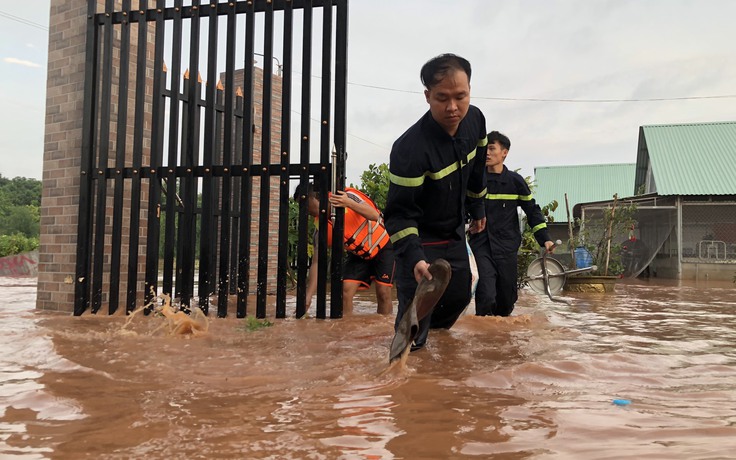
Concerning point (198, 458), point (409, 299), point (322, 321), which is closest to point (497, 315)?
point (322, 321)

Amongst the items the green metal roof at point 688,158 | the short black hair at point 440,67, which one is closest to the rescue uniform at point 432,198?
the short black hair at point 440,67

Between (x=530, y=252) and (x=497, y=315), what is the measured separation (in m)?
5.00

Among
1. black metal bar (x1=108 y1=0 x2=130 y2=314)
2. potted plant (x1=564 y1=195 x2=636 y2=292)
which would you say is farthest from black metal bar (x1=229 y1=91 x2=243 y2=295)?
potted plant (x1=564 y1=195 x2=636 y2=292)

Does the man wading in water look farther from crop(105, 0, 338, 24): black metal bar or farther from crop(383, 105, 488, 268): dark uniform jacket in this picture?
crop(105, 0, 338, 24): black metal bar

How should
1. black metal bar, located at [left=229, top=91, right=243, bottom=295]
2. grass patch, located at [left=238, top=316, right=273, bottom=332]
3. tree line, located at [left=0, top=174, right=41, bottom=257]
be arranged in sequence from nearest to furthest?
grass patch, located at [left=238, top=316, right=273, bottom=332], black metal bar, located at [left=229, top=91, right=243, bottom=295], tree line, located at [left=0, top=174, right=41, bottom=257]

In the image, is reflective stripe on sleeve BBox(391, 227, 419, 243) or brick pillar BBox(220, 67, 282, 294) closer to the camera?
reflective stripe on sleeve BBox(391, 227, 419, 243)

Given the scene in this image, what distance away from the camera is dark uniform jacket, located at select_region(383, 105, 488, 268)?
318cm

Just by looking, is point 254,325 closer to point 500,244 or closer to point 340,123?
point 340,123

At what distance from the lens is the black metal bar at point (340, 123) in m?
5.08

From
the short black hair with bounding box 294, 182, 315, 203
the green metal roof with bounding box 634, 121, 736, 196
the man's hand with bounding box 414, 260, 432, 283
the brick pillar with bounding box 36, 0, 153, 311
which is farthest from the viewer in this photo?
the green metal roof with bounding box 634, 121, 736, 196

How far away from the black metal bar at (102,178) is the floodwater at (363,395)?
1220mm

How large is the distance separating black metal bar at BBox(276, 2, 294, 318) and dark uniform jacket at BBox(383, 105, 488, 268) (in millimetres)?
1975

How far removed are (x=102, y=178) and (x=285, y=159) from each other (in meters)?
1.93

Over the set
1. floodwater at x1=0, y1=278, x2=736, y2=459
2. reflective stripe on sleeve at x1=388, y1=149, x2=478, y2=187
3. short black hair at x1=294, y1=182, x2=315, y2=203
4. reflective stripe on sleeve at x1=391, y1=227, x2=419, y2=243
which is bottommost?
floodwater at x1=0, y1=278, x2=736, y2=459
